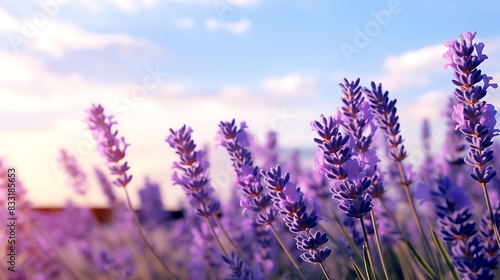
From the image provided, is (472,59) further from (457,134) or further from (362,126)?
(457,134)

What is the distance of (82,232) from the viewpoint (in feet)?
21.0

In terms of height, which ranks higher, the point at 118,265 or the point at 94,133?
the point at 94,133

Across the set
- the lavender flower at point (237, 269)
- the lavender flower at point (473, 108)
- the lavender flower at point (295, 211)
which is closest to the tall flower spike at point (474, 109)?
the lavender flower at point (473, 108)

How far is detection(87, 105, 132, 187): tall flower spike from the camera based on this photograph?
8.50ft

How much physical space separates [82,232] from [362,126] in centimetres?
496

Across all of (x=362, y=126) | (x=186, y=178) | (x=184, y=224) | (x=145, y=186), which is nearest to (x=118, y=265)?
(x=184, y=224)

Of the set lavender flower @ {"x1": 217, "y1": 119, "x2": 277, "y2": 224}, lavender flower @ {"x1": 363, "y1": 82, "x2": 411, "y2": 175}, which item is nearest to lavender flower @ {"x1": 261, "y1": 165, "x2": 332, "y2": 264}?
lavender flower @ {"x1": 217, "y1": 119, "x2": 277, "y2": 224}

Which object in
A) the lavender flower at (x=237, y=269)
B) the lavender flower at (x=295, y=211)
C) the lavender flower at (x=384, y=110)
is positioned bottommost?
the lavender flower at (x=237, y=269)

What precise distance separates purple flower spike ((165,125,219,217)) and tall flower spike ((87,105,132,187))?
0.28 m

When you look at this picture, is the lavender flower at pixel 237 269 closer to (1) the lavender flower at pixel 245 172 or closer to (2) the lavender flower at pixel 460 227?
(1) the lavender flower at pixel 245 172

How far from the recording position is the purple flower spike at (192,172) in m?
2.24

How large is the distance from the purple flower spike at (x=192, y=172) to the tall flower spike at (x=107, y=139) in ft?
0.92

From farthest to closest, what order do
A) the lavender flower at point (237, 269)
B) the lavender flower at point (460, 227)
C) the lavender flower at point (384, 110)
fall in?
the lavender flower at point (237, 269) → the lavender flower at point (384, 110) → the lavender flower at point (460, 227)

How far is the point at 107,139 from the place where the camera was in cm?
261
